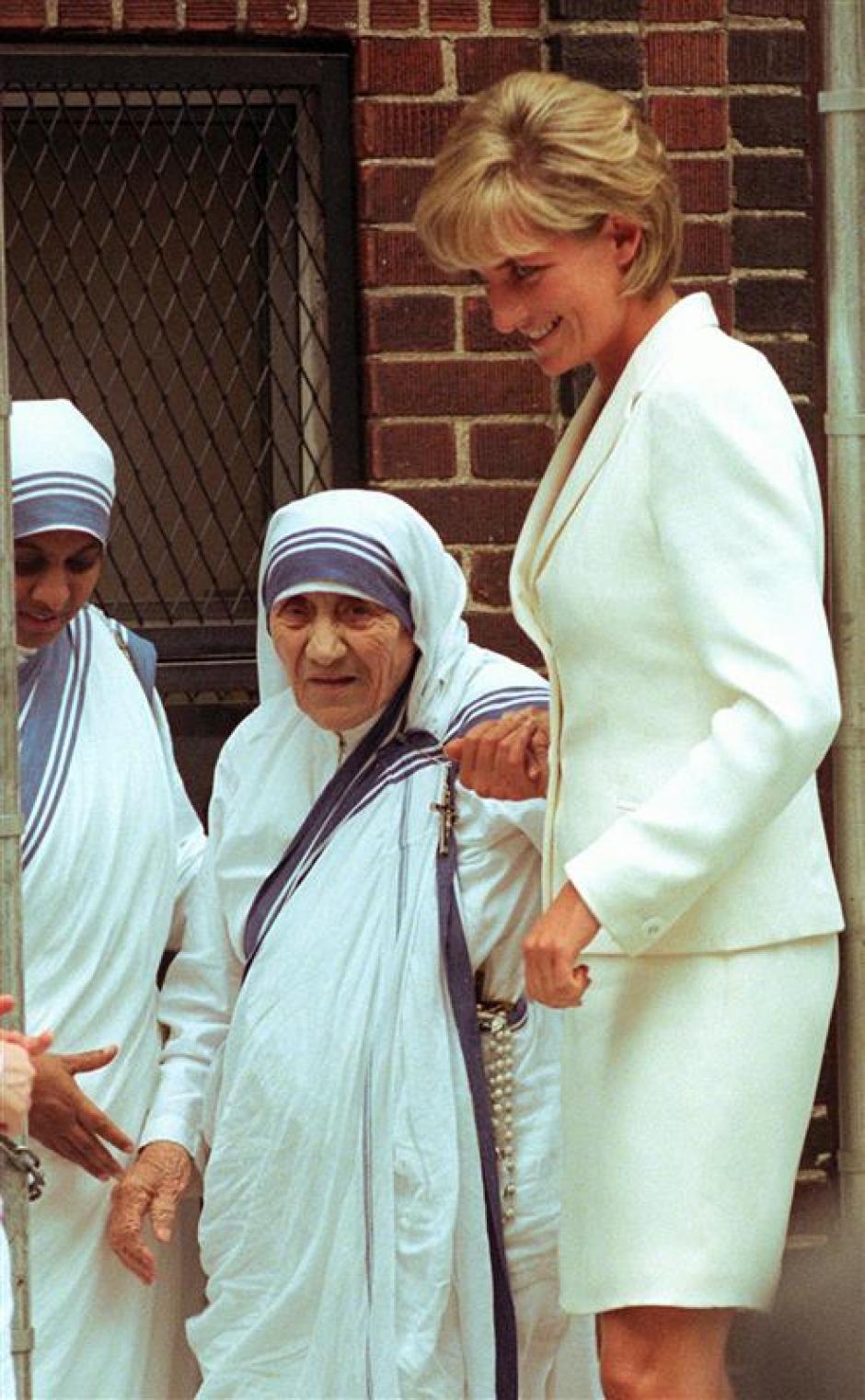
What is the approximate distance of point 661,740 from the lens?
9.86ft

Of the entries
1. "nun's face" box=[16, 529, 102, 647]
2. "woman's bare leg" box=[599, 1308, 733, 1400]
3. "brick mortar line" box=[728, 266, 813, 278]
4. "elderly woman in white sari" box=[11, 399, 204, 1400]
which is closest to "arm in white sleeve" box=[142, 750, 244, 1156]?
"elderly woman in white sari" box=[11, 399, 204, 1400]

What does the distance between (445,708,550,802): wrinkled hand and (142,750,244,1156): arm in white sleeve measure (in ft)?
1.97

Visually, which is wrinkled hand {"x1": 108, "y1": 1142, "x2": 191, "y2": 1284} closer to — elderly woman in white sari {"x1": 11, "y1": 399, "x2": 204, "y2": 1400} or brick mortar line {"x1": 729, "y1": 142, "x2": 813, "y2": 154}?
elderly woman in white sari {"x1": 11, "y1": 399, "x2": 204, "y2": 1400}

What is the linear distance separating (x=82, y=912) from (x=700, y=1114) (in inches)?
44.6

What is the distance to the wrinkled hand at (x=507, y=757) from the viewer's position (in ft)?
11.1

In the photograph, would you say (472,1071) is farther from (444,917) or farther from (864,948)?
(864,948)

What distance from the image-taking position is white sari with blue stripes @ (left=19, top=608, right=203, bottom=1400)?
3836mm

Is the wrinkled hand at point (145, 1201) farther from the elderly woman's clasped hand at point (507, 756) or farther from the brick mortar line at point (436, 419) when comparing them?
the brick mortar line at point (436, 419)

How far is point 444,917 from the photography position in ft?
12.1

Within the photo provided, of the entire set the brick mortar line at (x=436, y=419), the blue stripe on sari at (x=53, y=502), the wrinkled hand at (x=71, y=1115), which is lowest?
the wrinkled hand at (x=71, y=1115)

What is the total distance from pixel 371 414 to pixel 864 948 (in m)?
1.72

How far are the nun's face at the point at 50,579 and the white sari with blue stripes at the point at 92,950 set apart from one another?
0.24 feet

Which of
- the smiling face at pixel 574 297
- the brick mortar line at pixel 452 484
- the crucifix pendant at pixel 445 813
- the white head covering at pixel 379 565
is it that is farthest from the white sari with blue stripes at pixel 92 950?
the smiling face at pixel 574 297

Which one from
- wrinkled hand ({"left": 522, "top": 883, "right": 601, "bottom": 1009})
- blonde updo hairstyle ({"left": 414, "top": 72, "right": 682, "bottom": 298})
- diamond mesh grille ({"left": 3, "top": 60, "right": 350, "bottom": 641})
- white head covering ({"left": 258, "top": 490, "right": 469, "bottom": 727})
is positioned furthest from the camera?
diamond mesh grille ({"left": 3, "top": 60, "right": 350, "bottom": 641})
